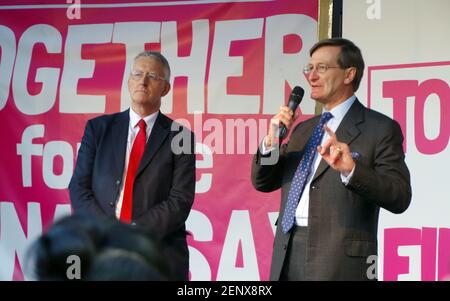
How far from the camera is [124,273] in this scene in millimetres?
1177

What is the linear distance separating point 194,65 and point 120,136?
46.6 inches

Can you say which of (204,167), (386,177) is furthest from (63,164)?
(386,177)

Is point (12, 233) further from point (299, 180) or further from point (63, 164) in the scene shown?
point (299, 180)

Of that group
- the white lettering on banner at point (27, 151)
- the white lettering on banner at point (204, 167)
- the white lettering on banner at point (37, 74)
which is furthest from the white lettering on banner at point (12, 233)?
the white lettering on banner at point (204, 167)

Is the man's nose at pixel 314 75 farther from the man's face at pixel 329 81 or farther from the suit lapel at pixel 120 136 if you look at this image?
the suit lapel at pixel 120 136

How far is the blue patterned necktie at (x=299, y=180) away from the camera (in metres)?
3.49

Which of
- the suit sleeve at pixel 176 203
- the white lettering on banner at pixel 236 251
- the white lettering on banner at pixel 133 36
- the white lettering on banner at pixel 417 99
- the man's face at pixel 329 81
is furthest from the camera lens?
the white lettering on banner at pixel 133 36

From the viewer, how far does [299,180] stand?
3508 mm

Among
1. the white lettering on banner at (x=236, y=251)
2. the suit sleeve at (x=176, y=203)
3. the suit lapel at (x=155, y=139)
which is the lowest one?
the white lettering on banner at (x=236, y=251)

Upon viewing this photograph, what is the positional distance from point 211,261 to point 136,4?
1.58 meters

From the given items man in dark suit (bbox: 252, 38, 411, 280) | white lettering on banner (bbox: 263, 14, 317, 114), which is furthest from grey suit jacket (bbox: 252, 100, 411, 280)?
white lettering on banner (bbox: 263, 14, 317, 114)

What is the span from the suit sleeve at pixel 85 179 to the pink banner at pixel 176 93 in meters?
1.08

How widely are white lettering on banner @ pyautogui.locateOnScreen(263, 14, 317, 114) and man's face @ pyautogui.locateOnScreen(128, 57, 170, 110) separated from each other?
1031mm

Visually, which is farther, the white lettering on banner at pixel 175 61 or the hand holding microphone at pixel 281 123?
the white lettering on banner at pixel 175 61
